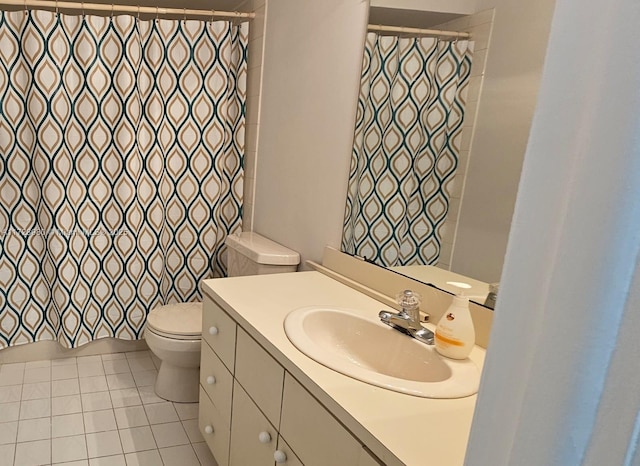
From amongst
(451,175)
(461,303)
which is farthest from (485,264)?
(451,175)

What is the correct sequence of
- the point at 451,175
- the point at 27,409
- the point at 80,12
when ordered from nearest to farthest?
the point at 451,175, the point at 27,409, the point at 80,12

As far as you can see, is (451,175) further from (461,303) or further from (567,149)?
(567,149)

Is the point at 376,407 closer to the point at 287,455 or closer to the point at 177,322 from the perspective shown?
the point at 287,455

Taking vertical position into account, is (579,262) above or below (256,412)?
above

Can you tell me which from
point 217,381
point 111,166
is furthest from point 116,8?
point 217,381

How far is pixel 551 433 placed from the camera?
13.5 inches

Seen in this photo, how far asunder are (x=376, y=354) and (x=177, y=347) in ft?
3.63

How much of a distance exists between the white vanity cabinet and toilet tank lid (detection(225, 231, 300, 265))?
1.46 feet

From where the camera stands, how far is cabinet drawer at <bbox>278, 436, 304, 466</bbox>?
111cm

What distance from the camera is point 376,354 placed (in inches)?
53.2

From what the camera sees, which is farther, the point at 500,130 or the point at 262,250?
the point at 262,250

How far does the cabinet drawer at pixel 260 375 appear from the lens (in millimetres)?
1189

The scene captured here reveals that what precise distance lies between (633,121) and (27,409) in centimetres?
253

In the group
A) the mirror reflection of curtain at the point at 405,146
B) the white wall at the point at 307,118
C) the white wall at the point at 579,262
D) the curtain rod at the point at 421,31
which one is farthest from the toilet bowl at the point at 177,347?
the white wall at the point at 579,262
